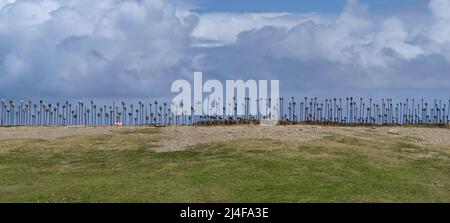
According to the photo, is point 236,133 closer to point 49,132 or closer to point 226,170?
point 226,170

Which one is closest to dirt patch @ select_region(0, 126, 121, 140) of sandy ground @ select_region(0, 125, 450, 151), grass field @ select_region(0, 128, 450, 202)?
sandy ground @ select_region(0, 125, 450, 151)

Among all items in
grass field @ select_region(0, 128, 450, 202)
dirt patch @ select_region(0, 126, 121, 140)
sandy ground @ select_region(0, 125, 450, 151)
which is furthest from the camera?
dirt patch @ select_region(0, 126, 121, 140)

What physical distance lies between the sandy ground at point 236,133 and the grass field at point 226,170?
1.01m

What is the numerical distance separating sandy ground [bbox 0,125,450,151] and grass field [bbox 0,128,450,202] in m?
1.01

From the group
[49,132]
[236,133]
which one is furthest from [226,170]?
[49,132]

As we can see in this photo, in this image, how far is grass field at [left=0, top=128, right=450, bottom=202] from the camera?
87.5 feet

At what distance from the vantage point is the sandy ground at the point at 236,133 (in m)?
38.4

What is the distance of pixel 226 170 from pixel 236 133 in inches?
382

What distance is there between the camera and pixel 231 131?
4122 centimetres

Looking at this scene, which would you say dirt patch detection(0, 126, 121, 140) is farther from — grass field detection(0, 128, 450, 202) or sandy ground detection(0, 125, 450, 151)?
grass field detection(0, 128, 450, 202)

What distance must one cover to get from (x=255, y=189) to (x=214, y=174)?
305 centimetres

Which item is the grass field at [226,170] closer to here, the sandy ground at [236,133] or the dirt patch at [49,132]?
the sandy ground at [236,133]

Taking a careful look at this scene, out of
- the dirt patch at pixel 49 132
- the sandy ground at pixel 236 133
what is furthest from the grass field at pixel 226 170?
the dirt patch at pixel 49 132
